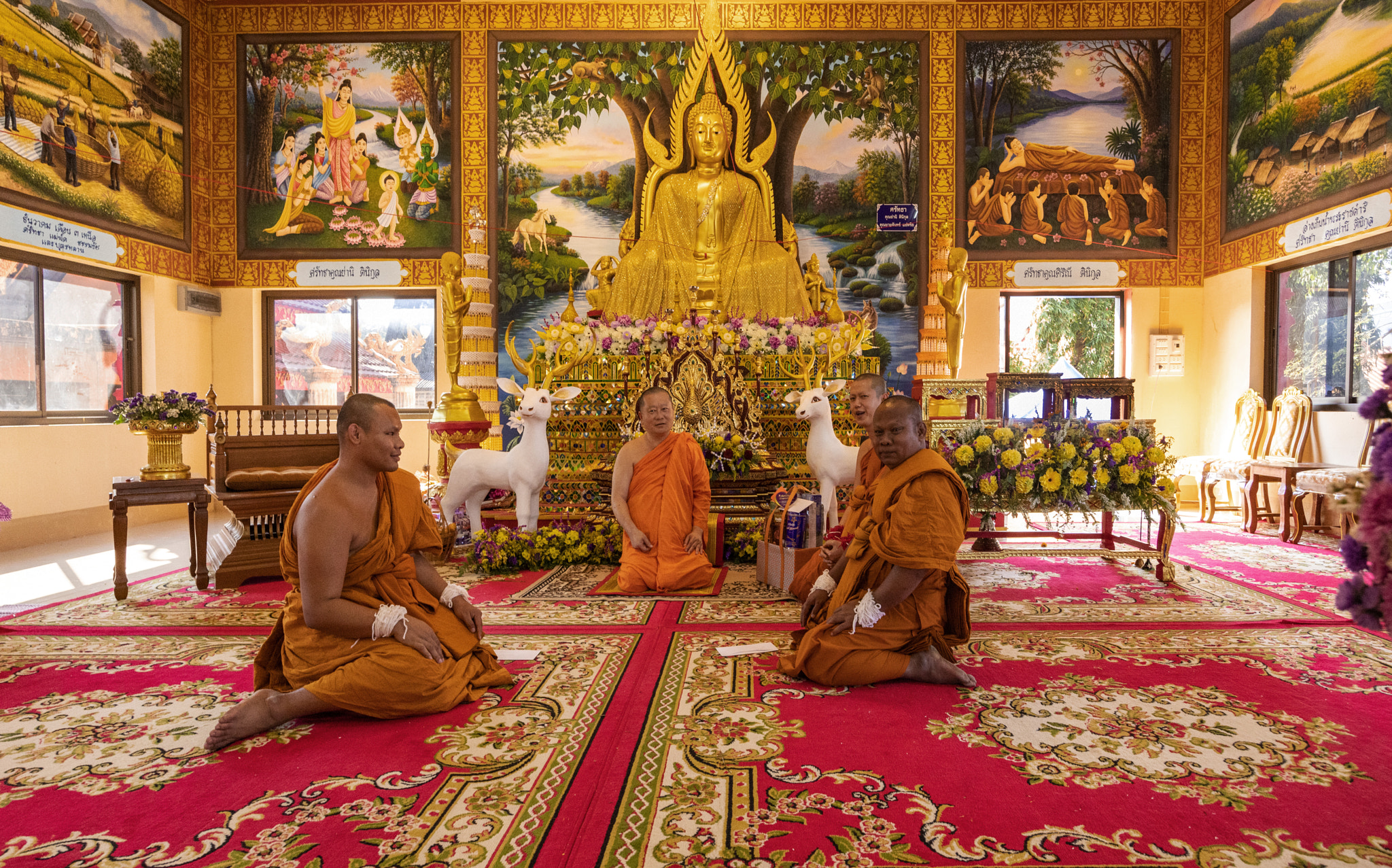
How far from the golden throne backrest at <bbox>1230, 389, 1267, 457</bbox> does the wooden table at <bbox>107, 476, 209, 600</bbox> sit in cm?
995

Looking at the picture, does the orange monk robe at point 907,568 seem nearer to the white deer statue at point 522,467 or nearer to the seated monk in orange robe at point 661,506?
the seated monk in orange robe at point 661,506

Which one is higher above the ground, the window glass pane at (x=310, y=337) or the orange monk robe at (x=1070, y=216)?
the orange monk robe at (x=1070, y=216)

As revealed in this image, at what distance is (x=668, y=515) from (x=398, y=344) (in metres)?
7.20

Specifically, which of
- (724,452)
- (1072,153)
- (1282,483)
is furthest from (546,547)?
(1072,153)

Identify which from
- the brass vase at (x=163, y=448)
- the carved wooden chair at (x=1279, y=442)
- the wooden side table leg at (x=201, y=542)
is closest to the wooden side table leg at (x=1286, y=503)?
the carved wooden chair at (x=1279, y=442)

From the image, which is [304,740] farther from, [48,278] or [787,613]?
[48,278]

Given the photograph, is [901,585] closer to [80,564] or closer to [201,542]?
[201,542]

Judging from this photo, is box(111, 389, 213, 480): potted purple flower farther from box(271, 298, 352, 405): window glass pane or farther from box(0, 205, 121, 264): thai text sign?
box(271, 298, 352, 405): window glass pane

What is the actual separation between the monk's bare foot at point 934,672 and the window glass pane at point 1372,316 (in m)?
7.06

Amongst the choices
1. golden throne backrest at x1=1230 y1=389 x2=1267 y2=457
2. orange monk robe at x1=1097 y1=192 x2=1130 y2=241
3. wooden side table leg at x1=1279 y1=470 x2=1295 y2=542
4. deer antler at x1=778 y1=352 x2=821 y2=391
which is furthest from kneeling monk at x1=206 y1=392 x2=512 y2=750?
orange monk robe at x1=1097 y1=192 x2=1130 y2=241

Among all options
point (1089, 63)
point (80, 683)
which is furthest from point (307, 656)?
point (1089, 63)

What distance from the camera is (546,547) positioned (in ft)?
18.7

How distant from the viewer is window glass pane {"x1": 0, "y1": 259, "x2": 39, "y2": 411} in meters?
7.31

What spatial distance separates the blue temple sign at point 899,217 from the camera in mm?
10258
